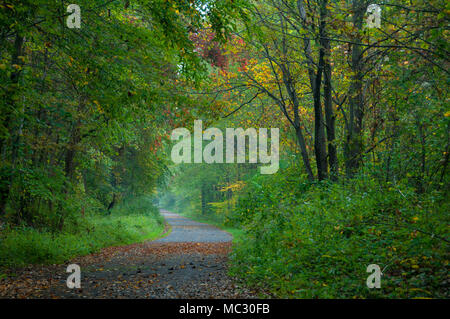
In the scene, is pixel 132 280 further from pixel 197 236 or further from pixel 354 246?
pixel 197 236

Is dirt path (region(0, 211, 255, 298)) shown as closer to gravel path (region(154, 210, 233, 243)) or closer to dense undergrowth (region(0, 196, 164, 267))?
dense undergrowth (region(0, 196, 164, 267))

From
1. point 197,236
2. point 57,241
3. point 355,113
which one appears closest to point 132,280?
point 57,241

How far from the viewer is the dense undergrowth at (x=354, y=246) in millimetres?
4887

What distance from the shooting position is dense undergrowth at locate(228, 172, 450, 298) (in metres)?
4.89

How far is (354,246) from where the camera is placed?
596 cm

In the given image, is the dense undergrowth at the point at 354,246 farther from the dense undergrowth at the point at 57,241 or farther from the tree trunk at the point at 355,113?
the dense undergrowth at the point at 57,241

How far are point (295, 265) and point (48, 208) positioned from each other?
30.3ft

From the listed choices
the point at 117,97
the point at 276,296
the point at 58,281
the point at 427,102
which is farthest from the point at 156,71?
the point at 427,102

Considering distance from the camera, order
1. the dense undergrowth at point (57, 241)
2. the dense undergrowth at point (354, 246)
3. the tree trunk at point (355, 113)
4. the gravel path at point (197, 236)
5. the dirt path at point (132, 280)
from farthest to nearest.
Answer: the gravel path at point (197, 236), the tree trunk at point (355, 113), the dense undergrowth at point (57, 241), the dirt path at point (132, 280), the dense undergrowth at point (354, 246)

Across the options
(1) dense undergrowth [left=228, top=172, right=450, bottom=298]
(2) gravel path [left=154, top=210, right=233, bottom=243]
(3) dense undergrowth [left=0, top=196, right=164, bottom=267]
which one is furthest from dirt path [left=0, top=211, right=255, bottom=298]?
(2) gravel path [left=154, top=210, right=233, bottom=243]

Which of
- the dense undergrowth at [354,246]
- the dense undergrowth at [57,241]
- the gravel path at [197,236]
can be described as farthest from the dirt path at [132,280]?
the gravel path at [197,236]

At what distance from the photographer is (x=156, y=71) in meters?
8.70
